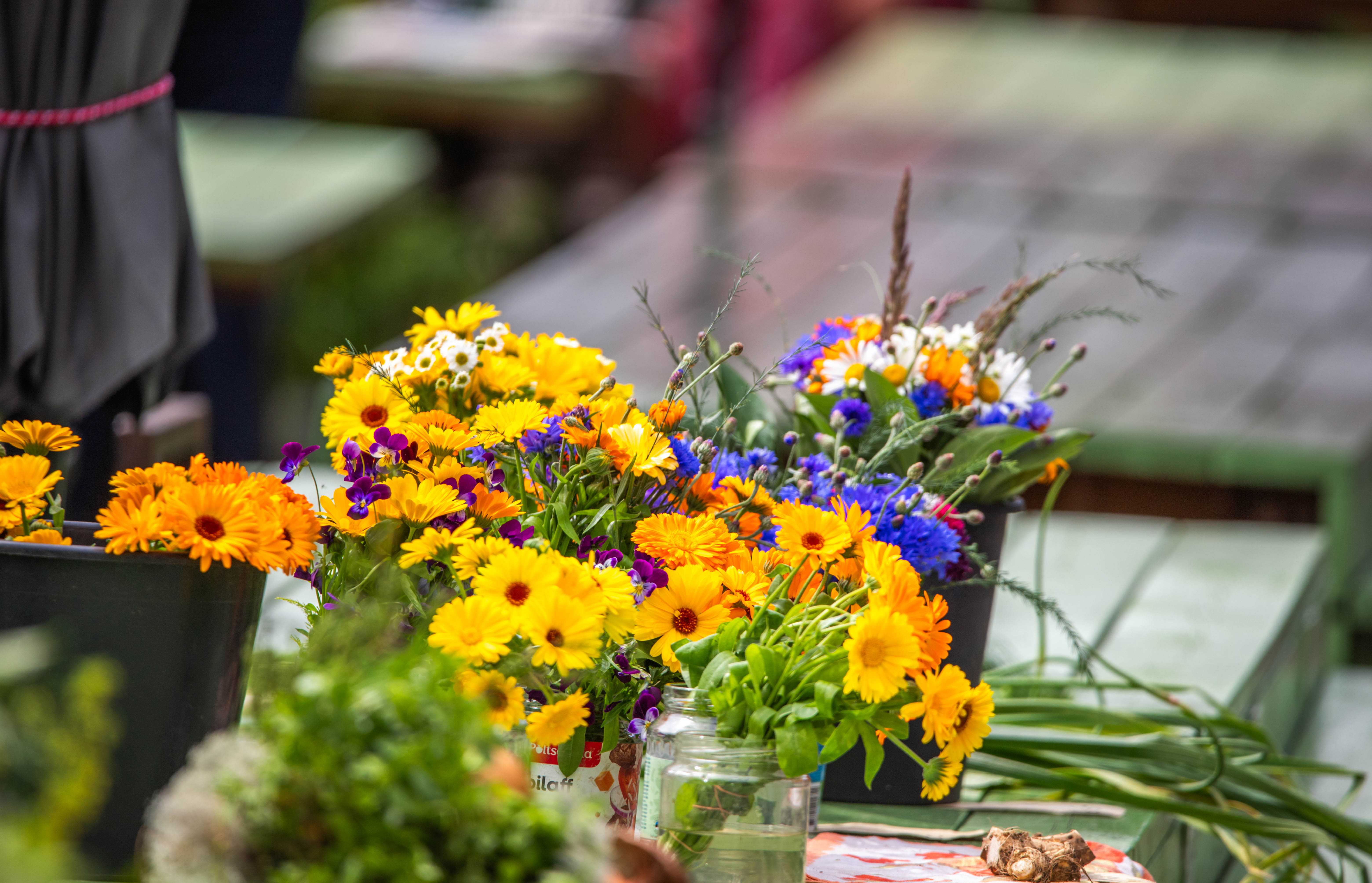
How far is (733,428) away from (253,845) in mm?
728

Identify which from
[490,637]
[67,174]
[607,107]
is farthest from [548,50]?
[490,637]

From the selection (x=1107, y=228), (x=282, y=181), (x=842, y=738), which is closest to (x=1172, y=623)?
(x=842, y=738)

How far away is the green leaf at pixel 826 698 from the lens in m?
0.96

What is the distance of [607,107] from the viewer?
613cm

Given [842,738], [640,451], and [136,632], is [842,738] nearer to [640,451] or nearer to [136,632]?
[640,451]

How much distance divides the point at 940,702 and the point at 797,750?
0.10m

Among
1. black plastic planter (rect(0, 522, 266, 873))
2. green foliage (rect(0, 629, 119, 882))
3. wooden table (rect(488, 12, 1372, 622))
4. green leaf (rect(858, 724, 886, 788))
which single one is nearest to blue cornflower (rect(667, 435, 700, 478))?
green leaf (rect(858, 724, 886, 788))

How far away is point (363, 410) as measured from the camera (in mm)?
1104

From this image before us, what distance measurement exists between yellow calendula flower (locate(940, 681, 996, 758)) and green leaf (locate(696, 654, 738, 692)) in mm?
159

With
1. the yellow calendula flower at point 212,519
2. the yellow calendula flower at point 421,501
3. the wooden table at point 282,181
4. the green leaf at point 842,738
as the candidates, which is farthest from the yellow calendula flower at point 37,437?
the wooden table at point 282,181

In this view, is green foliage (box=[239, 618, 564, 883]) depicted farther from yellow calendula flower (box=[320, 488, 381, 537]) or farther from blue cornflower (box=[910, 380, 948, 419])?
blue cornflower (box=[910, 380, 948, 419])

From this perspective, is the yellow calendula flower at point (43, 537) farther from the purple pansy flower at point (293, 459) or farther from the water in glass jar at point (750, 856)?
the water in glass jar at point (750, 856)

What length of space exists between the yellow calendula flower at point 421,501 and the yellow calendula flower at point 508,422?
54 mm

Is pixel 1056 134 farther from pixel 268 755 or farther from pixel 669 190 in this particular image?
pixel 268 755
